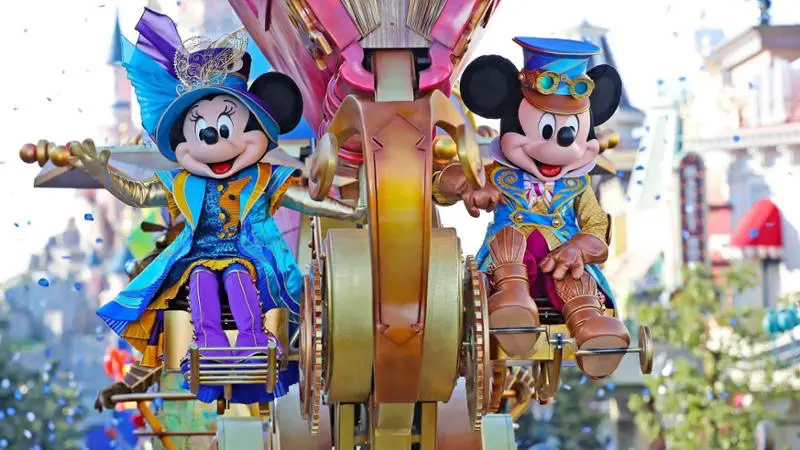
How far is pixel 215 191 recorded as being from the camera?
5.44m

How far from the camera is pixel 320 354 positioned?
15.1ft

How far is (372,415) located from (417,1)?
116cm

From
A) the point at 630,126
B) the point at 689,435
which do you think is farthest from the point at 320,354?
the point at 630,126

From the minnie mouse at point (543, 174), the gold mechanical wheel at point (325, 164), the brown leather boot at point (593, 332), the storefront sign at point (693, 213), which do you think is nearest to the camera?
the gold mechanical wheel at point (325, 164)

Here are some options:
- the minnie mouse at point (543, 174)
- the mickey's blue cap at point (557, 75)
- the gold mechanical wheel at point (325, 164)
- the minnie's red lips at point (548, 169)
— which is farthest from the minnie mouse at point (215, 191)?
the gold mechanical wheel at point (325, 164)

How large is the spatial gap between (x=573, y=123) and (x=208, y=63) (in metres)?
1.18

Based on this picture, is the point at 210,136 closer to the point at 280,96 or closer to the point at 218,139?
the point at 218,139

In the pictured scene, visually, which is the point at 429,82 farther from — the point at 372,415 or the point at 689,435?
the point at 689,435

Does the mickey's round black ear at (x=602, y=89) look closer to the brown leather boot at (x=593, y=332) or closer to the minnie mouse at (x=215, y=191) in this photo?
the brown leather boot at (x=593, y=332)

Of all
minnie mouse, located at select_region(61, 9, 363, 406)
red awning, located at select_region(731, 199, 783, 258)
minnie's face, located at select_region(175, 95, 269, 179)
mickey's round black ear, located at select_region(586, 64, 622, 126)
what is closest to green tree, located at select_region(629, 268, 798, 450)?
red awning, located at select_region(731, 199, 783, 258)

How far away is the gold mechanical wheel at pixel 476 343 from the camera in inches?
183

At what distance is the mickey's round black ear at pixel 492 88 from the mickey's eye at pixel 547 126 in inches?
3.9

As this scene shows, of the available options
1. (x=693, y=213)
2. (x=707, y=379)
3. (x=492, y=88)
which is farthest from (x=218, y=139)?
(x=693, y=213)

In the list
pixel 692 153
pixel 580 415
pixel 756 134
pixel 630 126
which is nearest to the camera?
pixel 580 415
